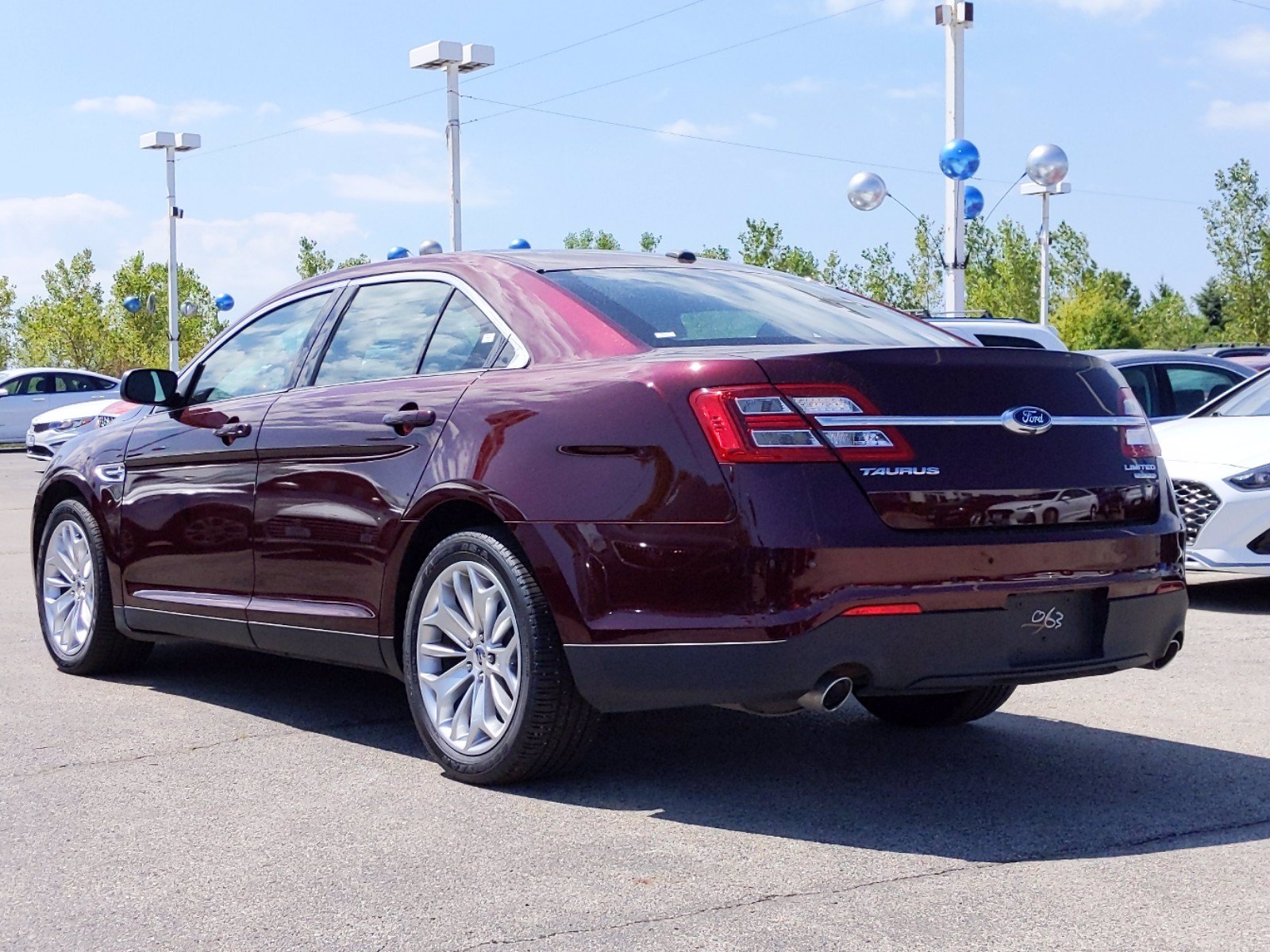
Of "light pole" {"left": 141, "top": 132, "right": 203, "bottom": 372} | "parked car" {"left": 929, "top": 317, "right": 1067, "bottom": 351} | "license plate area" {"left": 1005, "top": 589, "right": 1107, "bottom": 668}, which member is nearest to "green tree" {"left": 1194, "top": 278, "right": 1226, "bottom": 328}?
"light pole" {"left": 141, "top": 132, "right": 203, "bottom": 372}

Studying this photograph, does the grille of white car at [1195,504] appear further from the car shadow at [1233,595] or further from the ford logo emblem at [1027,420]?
the ford logo emblem at [1027,420]

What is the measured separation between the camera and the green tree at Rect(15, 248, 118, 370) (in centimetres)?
6400

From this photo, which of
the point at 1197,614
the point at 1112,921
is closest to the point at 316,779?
the point at 1112,921

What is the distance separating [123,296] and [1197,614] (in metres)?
65.2

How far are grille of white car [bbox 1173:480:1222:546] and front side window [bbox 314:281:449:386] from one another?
489cm

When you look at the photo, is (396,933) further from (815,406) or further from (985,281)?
(985,281)

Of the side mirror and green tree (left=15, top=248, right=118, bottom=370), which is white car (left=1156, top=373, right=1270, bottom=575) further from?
green tree (left=15, top=248, right=118, bottom=370)

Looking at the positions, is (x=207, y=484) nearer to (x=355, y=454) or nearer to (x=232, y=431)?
(x=232, y=431)

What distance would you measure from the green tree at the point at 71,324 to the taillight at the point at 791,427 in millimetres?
63365

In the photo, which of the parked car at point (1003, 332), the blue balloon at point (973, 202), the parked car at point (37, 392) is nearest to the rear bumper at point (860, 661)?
the parked car at point (1003, 332)

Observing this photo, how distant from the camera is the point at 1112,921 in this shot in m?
3.52

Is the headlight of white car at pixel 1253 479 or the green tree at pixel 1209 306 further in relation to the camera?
the green tree at pixel 1209 306

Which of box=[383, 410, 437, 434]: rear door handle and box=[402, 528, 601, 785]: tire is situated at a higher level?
box=[383, 410, 437, 434]: rear door handle

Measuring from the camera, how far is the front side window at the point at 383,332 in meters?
5.39
